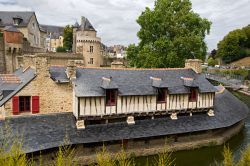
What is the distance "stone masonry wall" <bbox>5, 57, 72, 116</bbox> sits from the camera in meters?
14.0

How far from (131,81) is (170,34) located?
46.6 ft

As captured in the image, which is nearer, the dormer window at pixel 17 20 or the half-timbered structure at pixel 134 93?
the half-timbered structure at pixel 134 93

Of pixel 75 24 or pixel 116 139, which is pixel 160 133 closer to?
pixel 116 139

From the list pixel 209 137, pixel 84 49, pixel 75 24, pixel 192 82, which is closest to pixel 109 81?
pixel 192 82

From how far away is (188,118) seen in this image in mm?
16438

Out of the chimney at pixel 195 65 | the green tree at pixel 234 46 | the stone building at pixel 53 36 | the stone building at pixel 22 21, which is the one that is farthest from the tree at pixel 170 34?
the stone building at pixel 53 36

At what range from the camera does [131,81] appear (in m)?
15.7

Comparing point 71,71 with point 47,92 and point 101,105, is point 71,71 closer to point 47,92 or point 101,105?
point 47,92

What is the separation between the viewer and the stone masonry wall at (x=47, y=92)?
13961 mm

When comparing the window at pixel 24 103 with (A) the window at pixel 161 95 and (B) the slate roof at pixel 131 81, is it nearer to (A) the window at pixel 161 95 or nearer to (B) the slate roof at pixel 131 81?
(B) the slate roof at pixel 131 81

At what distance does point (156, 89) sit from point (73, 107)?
4.82 metres

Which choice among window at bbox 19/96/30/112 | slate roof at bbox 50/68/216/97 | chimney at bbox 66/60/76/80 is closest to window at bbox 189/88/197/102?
slate roof at bbox 50/68/216/97

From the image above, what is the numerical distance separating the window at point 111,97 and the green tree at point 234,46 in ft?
Answer: 181

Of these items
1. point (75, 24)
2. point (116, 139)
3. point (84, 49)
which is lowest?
point (116, 139)
